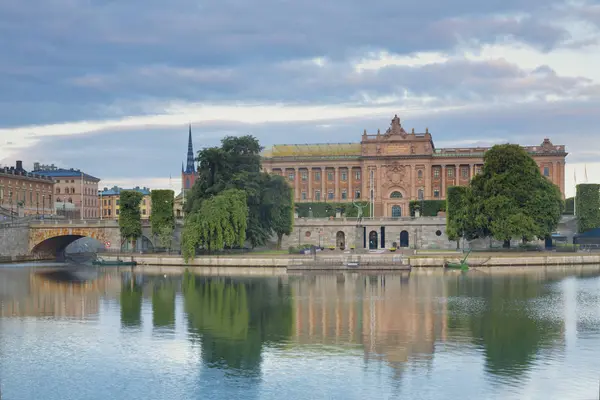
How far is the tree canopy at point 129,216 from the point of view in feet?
342

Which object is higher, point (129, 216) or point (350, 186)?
point (350, 186)

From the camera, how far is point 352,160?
524 feet

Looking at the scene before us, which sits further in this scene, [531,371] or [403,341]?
[403,341]

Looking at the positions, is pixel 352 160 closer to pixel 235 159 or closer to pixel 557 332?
pixel 235 159

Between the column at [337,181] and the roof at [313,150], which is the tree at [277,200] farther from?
the roof at [313,150]

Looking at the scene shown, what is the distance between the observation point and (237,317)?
182 feet

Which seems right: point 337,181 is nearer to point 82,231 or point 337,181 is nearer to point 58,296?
point 82,231

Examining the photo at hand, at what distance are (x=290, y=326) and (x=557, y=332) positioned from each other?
52.6ft

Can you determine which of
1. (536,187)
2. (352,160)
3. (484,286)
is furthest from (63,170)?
(484,286)

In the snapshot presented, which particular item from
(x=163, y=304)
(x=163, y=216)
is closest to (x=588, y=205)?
(x=163, y=216)

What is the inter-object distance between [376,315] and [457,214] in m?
51.0

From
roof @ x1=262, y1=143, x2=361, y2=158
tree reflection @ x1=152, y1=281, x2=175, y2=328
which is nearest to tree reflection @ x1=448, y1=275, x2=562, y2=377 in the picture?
tree reflection @ x1=152, y1=281, x2=175, y2=328

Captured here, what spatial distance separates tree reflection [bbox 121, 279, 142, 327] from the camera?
53.7m

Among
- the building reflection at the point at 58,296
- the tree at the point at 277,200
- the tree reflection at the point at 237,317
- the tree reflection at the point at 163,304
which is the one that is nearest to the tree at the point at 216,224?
the tree at the point at 277,200
